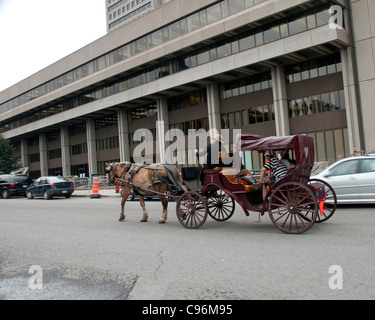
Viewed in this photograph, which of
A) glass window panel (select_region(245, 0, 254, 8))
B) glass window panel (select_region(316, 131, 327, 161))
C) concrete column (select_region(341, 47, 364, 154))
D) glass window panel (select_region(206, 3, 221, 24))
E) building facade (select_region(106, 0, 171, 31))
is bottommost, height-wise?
glass window panel (select_region(316, 131, 327, 161))

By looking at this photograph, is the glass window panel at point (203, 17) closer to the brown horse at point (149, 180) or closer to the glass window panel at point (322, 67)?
the glass window panel at point (322, 67)

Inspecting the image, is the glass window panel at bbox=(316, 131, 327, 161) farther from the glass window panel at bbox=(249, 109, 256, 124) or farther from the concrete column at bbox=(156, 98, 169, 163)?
the concrete column at bbox=(156, 98, 169, 163)

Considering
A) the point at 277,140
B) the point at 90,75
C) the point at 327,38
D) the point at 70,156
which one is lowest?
the point at 277,140

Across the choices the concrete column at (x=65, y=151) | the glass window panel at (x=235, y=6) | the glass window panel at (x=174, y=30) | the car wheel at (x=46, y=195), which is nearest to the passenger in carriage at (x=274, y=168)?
the car wheel at (x=46, y=195)

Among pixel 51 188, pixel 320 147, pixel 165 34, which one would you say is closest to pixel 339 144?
pixel 320 147

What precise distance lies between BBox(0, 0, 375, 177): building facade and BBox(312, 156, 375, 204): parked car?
58.3 feet

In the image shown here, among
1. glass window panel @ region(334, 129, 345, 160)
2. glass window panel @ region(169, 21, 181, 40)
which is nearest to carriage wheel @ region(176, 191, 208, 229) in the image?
glass window panel @ region(334, 129, 345, 160)

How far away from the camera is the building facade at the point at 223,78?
2678 centimetres

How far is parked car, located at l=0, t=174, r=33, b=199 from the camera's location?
24.9 meters

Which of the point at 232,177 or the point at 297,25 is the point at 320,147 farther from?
the point at 232,177
